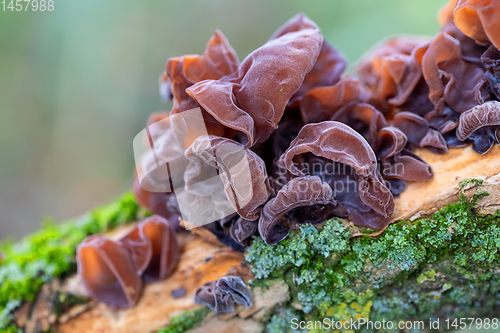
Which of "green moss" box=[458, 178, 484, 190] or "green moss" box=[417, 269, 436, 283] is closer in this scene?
"green moss" box=[458, 178, 484, 190]

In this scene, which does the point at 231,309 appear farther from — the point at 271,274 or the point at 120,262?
the point at 120,262

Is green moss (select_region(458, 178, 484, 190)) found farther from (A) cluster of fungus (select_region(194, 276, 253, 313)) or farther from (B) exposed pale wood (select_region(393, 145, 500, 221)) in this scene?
(A) cluster of fungus (select_region(194, 276, 253, 313))

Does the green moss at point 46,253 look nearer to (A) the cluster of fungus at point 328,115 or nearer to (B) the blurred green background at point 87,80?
(A) the cluster of fungus at point 328,115

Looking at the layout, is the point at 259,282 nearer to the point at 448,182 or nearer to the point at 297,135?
the point at 297,135

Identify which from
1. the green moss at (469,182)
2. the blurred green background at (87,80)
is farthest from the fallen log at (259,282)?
the blurred green background at (87,80)

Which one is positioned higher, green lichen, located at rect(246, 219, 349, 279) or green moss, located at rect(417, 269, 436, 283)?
green lichen, located at rect(246, 219, 349, 279)

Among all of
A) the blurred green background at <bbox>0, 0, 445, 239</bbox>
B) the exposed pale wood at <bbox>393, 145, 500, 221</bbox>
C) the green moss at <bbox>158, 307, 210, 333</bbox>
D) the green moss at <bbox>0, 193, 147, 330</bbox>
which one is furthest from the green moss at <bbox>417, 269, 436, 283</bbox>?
the blurred green background at <bbox>0, 0, 445, 239</bbox>

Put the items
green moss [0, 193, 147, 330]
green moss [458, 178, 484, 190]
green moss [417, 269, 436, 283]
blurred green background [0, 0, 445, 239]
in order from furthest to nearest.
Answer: blurred green background [0, 0, 445, 239], green moss [0, 193, 147, 330], green moss [417, 269, 436, 283], green moss [458, 178, 484, 190]

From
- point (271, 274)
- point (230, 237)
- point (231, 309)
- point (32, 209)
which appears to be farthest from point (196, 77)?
point (32, 209)
